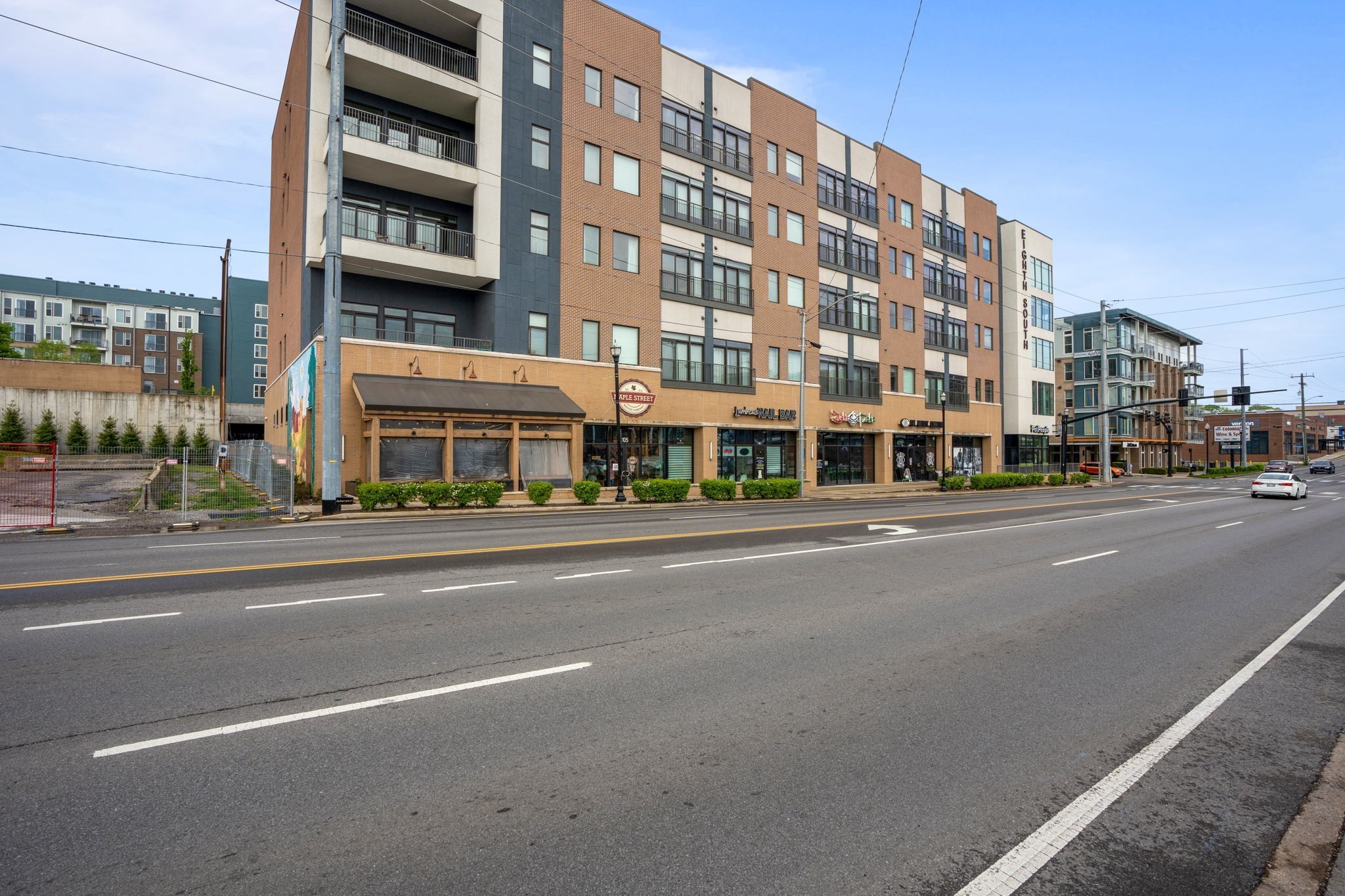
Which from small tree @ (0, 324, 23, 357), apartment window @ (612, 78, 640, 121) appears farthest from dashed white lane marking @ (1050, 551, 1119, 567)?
small tree @ (0, 324, 23, 357)

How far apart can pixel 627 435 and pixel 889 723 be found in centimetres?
2842

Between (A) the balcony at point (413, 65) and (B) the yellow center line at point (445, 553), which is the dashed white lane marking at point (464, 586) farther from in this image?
(A) the balcony at point (413, 65)

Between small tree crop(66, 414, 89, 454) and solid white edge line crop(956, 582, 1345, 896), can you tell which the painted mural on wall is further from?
solid white edge line crop(956, 582, 1345, 896)

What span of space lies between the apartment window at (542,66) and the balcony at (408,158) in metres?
4.71

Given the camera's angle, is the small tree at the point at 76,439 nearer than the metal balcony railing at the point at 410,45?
No

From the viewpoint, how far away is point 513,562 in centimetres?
1110

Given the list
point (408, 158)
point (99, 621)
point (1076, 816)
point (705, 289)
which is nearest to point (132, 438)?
point (408, 158)

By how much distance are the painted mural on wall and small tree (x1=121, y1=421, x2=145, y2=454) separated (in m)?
21.3

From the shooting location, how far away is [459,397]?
26.2 meters

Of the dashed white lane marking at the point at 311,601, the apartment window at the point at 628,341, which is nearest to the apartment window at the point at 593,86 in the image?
the apartment window at the point at 628,341

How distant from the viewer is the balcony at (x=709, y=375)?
1352 inches

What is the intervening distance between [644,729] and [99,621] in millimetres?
6311

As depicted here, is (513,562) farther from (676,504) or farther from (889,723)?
(676,504)

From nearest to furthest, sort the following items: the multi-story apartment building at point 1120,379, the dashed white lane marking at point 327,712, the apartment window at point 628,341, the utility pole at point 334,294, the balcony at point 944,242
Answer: the dashed white lane marking at point 327,712 → the utility pole at point 334,294 → the apartment window at point 628,341 → the balcony at point 944,242 → the multi-story apartment building at point 1120,379
